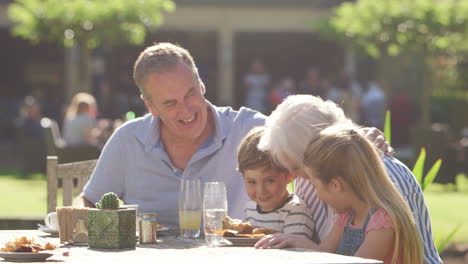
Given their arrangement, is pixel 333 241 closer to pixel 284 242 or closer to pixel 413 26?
pixel 284 242

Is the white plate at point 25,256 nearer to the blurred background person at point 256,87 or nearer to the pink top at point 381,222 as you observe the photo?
the pink top at point 381,222

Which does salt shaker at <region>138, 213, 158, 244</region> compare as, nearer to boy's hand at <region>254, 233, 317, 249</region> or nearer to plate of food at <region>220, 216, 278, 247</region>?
plate of food at <region>220, 216, 278, 247</region>

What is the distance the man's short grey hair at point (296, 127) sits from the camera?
3.76 meters

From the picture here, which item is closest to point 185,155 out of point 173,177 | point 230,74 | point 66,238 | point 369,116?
point 173,177

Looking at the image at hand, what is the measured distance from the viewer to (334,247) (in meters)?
3.54

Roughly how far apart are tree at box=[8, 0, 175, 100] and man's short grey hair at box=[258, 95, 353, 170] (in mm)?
14518

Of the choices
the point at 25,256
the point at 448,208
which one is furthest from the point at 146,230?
the point at 448,208

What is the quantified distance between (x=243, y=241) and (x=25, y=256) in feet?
2.38

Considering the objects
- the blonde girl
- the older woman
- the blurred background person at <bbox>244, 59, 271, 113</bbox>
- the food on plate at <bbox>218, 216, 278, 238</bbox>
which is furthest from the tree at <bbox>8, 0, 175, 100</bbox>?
the food on plate at <bbox>218, 216, 278, 238</bbox>

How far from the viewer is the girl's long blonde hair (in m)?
3.32

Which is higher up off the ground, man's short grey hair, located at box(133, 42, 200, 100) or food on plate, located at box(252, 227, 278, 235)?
man's short grey hair, located at box(133, 42, 200, 100)

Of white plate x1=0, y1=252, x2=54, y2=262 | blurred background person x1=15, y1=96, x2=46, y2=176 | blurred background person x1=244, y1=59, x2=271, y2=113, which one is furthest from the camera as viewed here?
blurred background person x1=244, y1=59, x2=271, y2=113

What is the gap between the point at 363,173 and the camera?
336 centimetres

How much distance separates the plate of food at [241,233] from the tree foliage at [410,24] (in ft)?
49.6
